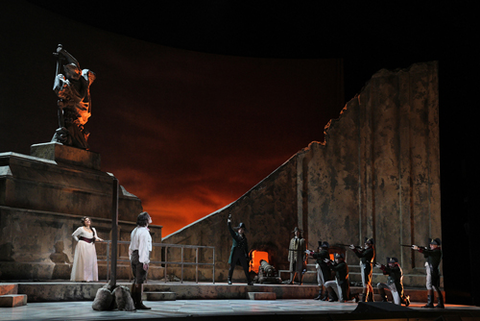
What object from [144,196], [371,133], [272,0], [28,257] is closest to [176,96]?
[144,196]

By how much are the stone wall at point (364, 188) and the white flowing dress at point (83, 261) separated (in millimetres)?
5755

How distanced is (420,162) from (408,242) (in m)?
2.43

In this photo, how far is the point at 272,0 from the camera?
1570cm

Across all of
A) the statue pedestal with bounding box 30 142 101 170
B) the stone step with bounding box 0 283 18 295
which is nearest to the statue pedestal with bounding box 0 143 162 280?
the statue pedestal with bounding box 30 142 101 170

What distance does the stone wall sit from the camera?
48.4 ft

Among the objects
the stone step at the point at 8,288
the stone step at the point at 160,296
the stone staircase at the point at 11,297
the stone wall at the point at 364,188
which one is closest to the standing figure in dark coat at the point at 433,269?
the stone wall at the point at 364,188

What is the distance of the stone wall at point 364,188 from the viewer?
581 inches

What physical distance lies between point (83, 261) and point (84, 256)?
0.34 feet

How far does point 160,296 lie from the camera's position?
31.4 ft

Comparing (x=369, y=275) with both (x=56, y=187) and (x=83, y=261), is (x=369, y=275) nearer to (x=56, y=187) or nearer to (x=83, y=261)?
(x=83, y=261)

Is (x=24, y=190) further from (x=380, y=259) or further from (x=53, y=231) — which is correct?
(x=380, y=259)

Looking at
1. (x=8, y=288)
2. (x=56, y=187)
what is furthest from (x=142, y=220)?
(x=56, y=187)

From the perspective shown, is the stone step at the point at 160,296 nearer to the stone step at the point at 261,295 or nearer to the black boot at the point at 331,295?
the stone step at the point at 261,295

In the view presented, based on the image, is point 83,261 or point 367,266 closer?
point 83,261
